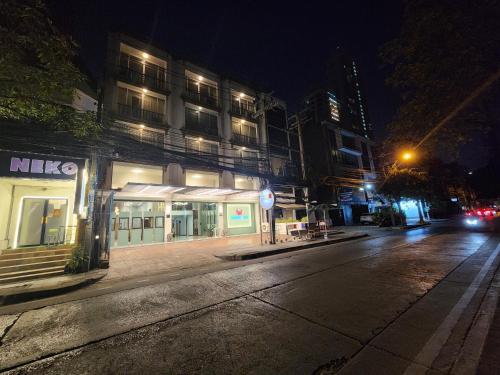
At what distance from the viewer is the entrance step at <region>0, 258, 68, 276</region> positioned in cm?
825

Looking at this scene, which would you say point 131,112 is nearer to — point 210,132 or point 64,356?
point 210,132

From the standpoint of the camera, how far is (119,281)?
24.4 ft

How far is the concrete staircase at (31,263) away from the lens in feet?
26.7

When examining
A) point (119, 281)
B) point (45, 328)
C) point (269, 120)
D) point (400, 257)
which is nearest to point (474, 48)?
point (400, 257)

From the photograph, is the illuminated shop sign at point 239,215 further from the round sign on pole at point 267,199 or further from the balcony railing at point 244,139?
the round sign on pole at point 267,199

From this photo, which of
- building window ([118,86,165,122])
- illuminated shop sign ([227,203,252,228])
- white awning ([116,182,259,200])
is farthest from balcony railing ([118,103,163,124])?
illuminated shop sign ([227,203,252,228])

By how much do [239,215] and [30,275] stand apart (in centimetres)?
1633

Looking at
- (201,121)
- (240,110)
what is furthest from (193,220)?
(240,110)

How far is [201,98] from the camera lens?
75.4ft

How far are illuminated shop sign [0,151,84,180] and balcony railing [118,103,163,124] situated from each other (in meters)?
9.71

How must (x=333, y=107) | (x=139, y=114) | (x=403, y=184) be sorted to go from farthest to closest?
(x=333, y=107) → (x=403, y=184) → (x=139, y=114)

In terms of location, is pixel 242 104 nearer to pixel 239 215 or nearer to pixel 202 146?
pixel 202 146

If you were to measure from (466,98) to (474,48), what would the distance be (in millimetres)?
1251

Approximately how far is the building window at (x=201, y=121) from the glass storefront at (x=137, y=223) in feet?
27.3
